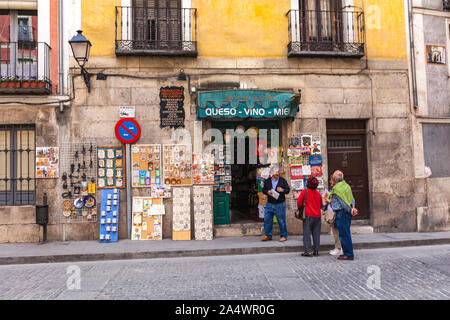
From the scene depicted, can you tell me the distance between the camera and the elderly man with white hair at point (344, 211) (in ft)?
22.5

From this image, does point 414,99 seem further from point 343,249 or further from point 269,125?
point 343,249

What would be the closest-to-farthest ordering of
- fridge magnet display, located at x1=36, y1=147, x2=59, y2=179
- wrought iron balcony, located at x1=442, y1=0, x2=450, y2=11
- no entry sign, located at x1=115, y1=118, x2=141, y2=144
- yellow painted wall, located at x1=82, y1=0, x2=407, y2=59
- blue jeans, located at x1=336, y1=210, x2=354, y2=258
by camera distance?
blue jeans, located at x1=336, y1=210, x2=354, y2=258, fridge magnet display, located at x1=36, y1=147, x2=59, y2=179, no entry sign, located at x1=115, y1=118, x2=141, y2=144, yellow painted wall, located at x1=82, y1=0, x2=407, y2=59, wrought iron balcony, located at x1=442, y1=0, x2=450, y2=11

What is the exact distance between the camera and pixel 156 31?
9.43 meters

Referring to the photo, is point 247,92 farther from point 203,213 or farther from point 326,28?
point 203,213

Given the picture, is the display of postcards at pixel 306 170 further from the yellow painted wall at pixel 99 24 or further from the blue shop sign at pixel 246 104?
the yellow painted wall at pixel 99 24

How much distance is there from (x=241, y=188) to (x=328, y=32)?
519 centimetres

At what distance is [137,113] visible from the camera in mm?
9211

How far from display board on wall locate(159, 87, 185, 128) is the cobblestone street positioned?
3.64 m

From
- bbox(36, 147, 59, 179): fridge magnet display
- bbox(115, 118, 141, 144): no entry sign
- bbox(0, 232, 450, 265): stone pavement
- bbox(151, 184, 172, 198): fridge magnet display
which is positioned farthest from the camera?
bbox(151, 184, 172, 198): fridge magnet display

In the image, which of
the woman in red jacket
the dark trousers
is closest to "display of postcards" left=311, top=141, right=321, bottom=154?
the woman in red jacket

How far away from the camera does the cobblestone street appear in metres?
4.90

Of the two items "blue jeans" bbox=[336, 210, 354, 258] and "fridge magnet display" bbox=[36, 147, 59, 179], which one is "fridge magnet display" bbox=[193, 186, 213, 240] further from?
"fridge magnet display" bbox=[36, 147, 59, 179]

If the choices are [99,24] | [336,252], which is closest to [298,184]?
[336,252]

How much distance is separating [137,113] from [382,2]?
25.1 ft
